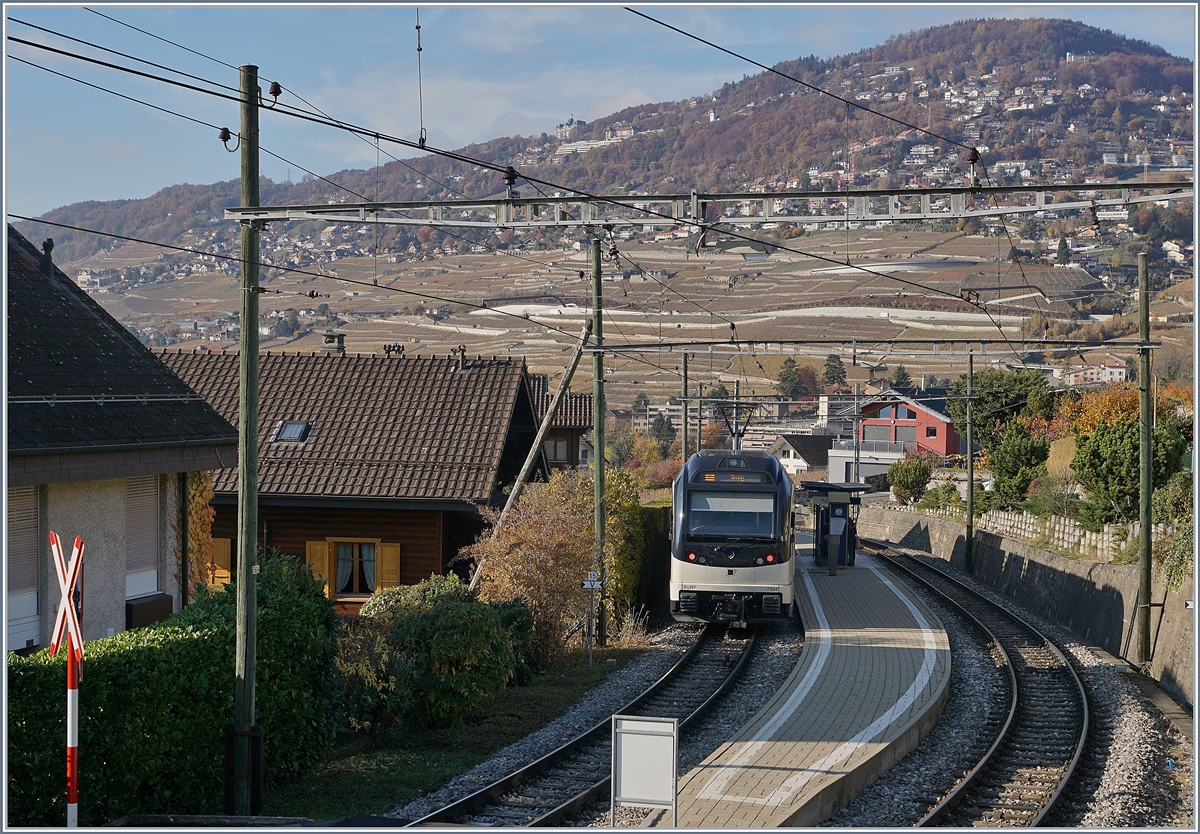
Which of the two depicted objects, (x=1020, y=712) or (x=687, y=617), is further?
(x=687, y=617)

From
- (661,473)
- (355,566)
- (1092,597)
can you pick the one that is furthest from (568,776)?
(661,473)

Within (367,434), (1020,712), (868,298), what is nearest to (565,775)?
(1020,712)

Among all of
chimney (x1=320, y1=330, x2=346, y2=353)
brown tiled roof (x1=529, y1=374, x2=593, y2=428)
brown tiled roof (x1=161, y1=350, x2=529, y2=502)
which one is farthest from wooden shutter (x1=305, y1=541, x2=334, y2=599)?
brown tiled roof (x1=529, y1=374, x2=593, y2=428)

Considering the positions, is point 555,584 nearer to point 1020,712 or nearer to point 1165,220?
point 1020,712

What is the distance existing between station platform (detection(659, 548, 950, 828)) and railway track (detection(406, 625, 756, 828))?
3.43ft

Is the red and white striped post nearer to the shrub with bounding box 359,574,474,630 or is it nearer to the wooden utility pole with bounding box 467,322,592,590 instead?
the shrub with bounding box 359,574,474,630

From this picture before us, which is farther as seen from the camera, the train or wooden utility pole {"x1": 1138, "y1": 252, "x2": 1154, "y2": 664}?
the train

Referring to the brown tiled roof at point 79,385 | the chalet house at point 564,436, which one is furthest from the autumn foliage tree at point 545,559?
the chalet house at point 564,436

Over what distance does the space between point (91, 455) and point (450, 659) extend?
4.67m

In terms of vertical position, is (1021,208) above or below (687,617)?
above

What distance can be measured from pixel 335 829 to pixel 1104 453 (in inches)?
1013

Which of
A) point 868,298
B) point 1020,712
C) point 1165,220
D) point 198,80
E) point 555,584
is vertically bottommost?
point 1020,712

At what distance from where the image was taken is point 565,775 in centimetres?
1207

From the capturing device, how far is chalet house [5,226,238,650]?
12.4 metres
